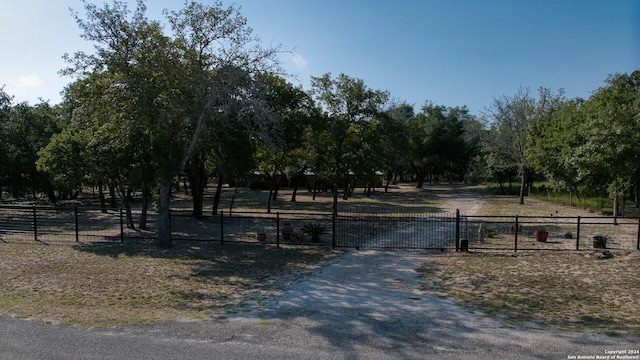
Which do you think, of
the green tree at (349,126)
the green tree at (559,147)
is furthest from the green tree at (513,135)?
the green tree at (349,126)

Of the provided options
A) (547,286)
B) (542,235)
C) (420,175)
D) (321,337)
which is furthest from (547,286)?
(420,175)

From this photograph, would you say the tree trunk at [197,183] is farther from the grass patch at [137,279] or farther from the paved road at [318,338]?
the paved road at [318,338]

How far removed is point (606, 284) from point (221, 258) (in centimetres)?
1053

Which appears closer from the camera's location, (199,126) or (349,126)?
(199,126)

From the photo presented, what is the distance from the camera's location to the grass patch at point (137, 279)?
25.6 ft

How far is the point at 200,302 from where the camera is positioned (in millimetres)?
8562

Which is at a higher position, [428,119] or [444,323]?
[428,119]

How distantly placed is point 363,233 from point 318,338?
1283cm

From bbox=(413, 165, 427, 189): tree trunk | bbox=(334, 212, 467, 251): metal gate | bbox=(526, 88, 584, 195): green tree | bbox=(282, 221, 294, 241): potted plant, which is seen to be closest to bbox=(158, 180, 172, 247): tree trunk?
bbox=(282, 221, 294, 241): potted plant

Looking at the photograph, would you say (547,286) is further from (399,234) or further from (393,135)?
(393,135)

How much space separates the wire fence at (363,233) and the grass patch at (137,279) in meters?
1.42

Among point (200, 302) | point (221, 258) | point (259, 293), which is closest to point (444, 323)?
point (259, 293)

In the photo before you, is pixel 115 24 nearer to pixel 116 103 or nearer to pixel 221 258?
pixel 116 103

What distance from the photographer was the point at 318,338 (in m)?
6.31
